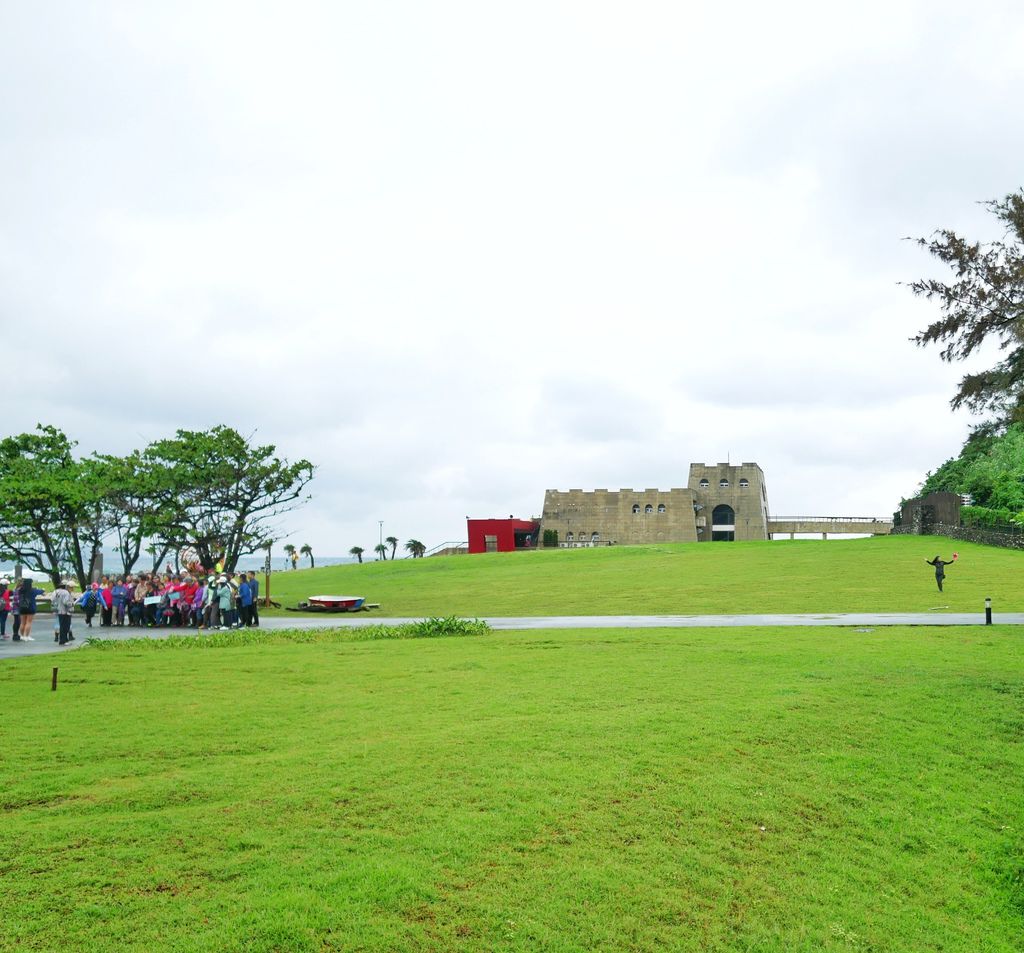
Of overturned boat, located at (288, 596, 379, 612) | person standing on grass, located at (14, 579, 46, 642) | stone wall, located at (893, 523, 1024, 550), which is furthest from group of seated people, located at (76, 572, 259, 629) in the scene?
stone wall, located at (893, 523, 1024, 550)

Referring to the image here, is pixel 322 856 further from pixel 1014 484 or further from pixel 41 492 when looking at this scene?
pixel 1014 484

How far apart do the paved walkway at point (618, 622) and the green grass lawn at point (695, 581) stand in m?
2.10

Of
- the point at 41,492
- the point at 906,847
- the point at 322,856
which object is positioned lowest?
the point at 906,847

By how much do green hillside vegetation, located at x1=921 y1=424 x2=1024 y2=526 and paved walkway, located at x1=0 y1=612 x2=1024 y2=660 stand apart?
27.9 meters

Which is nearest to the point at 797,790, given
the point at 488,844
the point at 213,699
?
the point at 488,844

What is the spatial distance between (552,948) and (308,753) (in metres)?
4.54

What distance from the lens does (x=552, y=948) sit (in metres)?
6.53

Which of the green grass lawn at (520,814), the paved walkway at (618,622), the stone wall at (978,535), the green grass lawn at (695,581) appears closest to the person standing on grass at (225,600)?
the paved walkway at (618,622)

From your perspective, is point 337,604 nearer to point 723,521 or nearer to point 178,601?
point 178,601

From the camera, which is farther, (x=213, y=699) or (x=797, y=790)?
(x=213, y=699)

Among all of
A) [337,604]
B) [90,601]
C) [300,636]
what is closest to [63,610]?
[300,636]

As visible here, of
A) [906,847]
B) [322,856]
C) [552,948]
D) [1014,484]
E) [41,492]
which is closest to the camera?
[552,948]

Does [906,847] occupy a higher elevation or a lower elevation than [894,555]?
lower

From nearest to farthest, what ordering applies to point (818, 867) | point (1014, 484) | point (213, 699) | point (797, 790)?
point (818, 867)
point (797, 790)
point (213, 699)
point (1014, 484)
